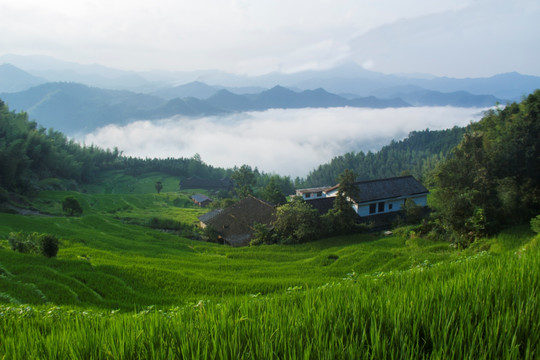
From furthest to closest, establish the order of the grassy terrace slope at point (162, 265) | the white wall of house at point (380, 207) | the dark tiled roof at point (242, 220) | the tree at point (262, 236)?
the white wall of house at point (380, 207), the dark tiled roof at point (242, 220), the tree at point (262, 236), the grassy terrace slope at point (162, 265)

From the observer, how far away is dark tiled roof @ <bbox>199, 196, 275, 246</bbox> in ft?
107

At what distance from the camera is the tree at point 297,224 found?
90.3ft

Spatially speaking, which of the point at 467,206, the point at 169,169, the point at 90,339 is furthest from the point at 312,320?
the point at 169,169

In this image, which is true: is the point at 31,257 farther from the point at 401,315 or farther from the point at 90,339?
the point at 401,315

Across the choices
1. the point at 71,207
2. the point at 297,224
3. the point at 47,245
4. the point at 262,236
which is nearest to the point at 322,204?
the point at 297,224

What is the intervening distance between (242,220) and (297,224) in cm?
845

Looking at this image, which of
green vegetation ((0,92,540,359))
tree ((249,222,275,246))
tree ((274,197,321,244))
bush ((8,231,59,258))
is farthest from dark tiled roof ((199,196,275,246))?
bush ((8,231,59,258))

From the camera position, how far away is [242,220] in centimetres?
3500

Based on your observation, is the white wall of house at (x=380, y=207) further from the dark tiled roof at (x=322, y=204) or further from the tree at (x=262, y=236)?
the tree at (x=262, y=236)

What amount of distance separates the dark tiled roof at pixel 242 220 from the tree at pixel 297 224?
3.03m

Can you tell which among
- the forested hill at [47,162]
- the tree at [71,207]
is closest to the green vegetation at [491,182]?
the tree at [71,207]

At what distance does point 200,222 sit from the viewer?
41.8 meters

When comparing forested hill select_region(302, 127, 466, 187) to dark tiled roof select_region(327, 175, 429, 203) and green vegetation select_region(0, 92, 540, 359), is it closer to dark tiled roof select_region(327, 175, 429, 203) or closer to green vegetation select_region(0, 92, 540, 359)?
green vegetation select_region(0, 92, 540, 359)

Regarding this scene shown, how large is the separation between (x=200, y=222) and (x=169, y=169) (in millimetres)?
64224
